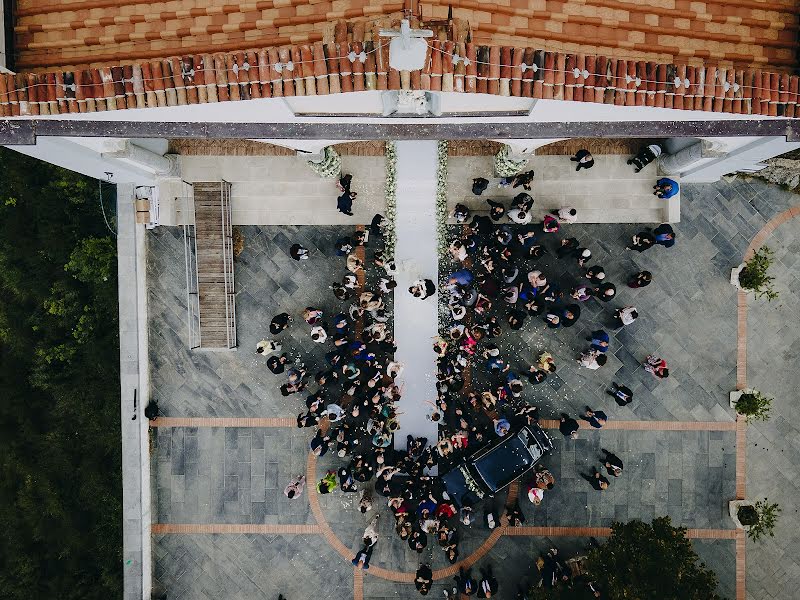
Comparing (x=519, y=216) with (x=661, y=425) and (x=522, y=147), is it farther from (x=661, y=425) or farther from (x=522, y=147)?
(x=661, y=425)

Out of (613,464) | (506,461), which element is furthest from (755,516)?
(506,461)

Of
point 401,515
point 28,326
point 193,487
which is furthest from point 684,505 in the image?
point 28,326

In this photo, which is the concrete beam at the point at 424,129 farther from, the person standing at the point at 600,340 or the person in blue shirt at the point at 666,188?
the person standing at the point at 600,340

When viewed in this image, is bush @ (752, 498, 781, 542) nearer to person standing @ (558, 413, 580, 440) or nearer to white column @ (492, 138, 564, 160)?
person standing @ (558, 413, 580, 440)

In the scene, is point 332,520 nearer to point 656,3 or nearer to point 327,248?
point 327,248

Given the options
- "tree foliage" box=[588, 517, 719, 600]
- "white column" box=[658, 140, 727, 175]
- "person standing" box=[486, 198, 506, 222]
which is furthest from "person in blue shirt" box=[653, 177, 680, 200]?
"tree foliage" box=[588, 517, 719, 600]

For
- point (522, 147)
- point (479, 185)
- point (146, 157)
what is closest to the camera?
point (522, 147)
